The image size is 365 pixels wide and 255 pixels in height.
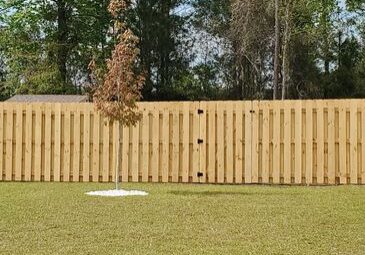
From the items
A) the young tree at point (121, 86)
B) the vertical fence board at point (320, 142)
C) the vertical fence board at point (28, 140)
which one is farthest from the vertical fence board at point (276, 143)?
the vertical fence board at point (28, 140)

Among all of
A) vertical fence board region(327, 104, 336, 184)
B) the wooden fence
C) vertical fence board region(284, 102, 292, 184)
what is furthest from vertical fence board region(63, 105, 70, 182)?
vertical fence board region(327, 104, 336, 184)

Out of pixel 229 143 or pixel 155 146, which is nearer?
pixel 229 143

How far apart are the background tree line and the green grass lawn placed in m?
19.6

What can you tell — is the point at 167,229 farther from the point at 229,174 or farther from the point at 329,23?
the point at 329,23

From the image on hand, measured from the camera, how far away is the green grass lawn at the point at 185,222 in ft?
21.3

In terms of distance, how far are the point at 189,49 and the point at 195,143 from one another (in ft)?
77.8

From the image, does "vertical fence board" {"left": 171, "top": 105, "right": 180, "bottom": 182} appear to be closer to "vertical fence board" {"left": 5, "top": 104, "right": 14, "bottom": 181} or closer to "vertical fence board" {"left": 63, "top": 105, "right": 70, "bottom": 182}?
"vertical fence board" {"left": 63, "top": 105, "right": 70, "bottom": 182}

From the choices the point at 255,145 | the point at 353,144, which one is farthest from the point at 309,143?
the point at 255,145

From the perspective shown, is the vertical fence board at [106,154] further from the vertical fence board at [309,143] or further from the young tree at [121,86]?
the vertical fence board at [309,143]

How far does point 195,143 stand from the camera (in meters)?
14.5

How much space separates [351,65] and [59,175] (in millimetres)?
21931

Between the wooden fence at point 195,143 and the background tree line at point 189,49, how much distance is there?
52.0ft

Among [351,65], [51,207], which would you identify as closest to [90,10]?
[351,65]

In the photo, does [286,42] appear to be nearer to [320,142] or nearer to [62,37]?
[62,37]
